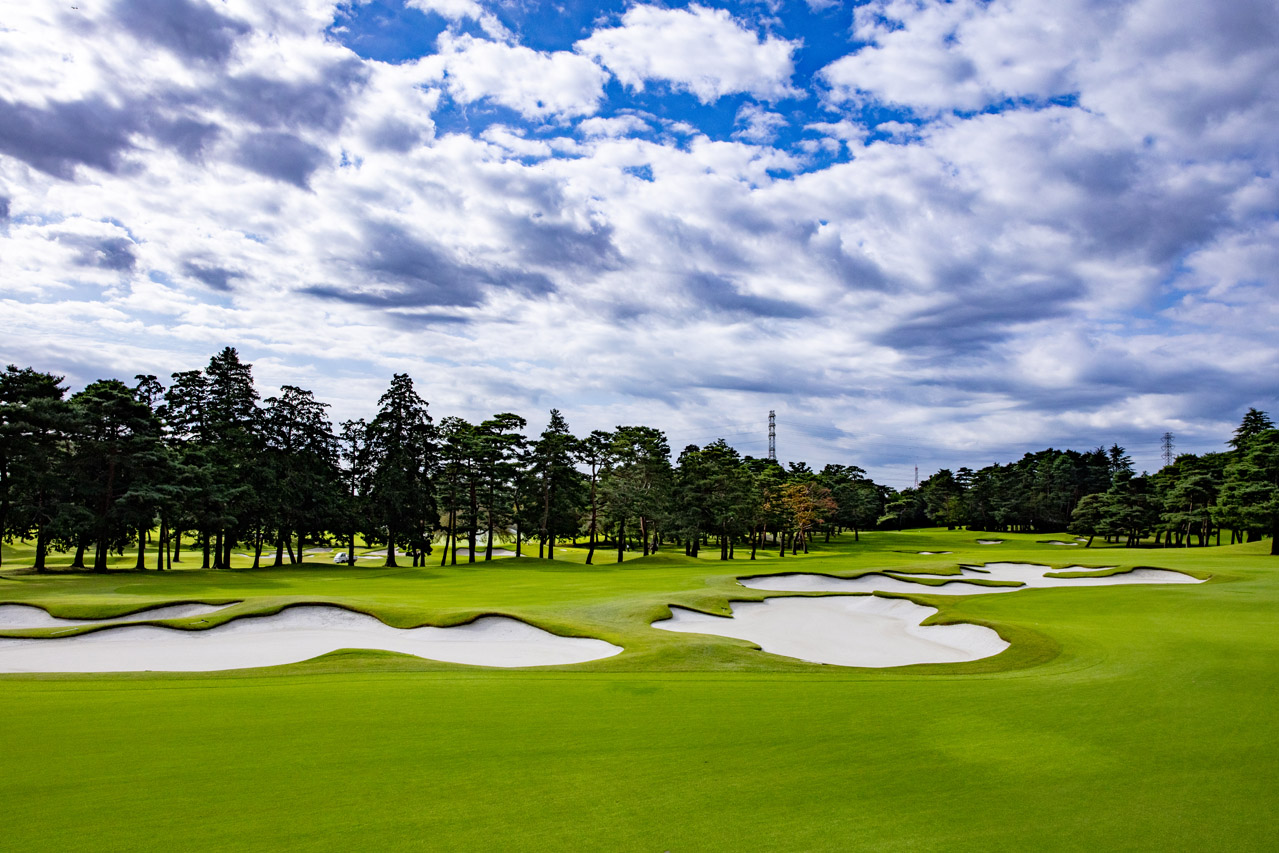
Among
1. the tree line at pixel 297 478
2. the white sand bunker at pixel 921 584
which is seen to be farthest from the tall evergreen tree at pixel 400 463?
the white sand bunker at pixel 921 584

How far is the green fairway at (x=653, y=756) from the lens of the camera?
19.1 ft

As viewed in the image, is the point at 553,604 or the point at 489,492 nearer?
the point at 553,604

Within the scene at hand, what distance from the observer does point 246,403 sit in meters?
47.2

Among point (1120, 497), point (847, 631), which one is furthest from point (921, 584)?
point (1120, 497)

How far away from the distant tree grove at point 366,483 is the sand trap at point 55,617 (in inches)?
645

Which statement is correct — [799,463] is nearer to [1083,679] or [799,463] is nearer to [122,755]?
[1083,679]

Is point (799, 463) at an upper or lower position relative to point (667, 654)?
upper

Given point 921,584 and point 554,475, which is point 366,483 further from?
point 921,584

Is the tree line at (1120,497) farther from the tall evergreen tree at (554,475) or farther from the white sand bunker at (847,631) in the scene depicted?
the tall evergreen tree at (554,475)

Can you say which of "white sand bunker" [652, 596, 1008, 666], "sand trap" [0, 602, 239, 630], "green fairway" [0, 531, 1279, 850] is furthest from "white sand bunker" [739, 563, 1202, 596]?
"sand trap" [0, 602, 239, 630]

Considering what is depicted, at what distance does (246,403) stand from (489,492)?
18.3 m

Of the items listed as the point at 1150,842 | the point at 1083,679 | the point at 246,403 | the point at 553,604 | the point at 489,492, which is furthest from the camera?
the point at 489,492

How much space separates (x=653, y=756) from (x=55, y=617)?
74.7 feet

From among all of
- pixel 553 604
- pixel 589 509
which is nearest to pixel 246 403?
pixel 589 509
